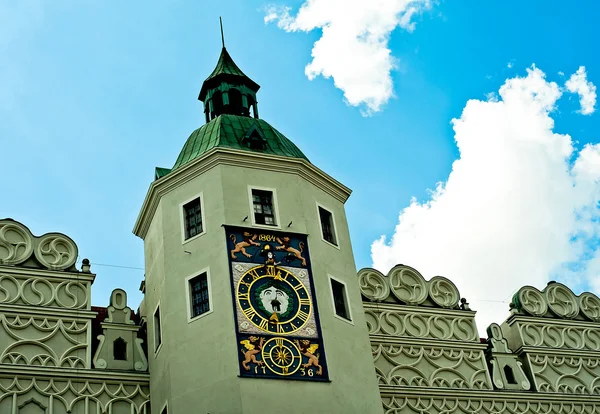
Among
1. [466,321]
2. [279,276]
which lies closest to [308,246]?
[279,276]

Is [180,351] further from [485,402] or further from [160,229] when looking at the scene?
[485,402]

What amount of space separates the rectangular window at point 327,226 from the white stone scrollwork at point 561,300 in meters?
7.26

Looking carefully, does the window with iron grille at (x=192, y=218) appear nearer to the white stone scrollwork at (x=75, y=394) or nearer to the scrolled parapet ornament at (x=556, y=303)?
the white stone scrollwork at (x=75, y=394)

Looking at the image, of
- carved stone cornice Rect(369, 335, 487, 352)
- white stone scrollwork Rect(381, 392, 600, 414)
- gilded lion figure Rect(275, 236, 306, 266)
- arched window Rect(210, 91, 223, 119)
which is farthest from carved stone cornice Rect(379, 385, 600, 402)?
arched window Rect(210, 91, 223, 119)

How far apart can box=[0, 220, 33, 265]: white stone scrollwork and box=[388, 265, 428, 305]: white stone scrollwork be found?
31.2 ft

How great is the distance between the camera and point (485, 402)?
24.9 meters

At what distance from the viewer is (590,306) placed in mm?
28547

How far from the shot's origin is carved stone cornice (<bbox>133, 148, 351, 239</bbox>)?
24250mm

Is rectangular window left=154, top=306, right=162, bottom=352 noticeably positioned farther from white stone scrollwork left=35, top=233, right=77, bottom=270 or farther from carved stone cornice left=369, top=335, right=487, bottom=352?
carved stone cornice left=369, top=335, right=487, bottom=352

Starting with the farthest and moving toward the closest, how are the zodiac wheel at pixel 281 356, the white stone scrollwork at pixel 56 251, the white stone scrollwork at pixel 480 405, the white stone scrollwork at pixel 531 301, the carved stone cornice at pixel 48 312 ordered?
1. the white stone scrollwork at pixel 531 301
2. the white stone scrollwork at pixel 480 405
3. the white stone scrollwork at pixel 56 251
4. the carved stone cornice at pixel 48 312
5. the zodiac wheel at pixel 281 356

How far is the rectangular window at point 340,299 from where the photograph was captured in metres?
23.1

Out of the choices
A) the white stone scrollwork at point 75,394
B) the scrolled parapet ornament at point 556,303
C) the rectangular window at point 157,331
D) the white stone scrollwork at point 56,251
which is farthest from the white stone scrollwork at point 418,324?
the white stone scrollwork at point 56,251

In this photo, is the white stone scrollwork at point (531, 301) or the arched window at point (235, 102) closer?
the white stone scrollwork at point (531, 301)

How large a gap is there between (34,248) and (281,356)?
6658mm
